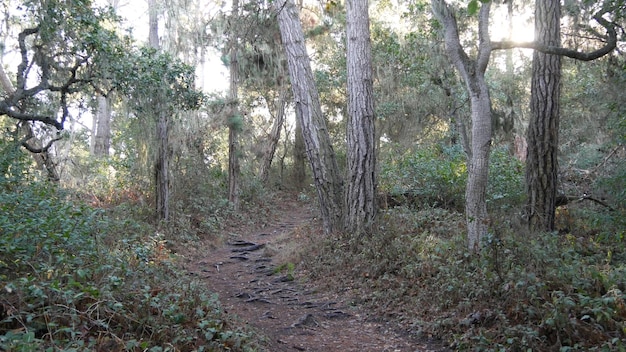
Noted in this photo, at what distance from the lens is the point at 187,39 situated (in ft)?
52.7

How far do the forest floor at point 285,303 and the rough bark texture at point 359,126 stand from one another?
185 centimetres

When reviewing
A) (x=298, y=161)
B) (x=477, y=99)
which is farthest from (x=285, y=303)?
(x=298, y=161)

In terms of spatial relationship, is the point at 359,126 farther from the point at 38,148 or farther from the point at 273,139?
the point at 273,139

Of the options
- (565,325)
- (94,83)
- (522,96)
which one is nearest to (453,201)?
(565,325)

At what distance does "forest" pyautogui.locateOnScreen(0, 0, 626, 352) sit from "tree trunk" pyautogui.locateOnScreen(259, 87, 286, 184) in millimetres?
248

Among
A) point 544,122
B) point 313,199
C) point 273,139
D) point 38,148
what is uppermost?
point 273,139

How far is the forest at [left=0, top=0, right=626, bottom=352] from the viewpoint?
16.0ft

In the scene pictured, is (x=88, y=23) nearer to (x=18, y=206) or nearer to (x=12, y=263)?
(x=18, y=206)

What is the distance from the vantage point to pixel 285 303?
7.94 metres

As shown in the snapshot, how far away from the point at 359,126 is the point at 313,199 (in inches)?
421

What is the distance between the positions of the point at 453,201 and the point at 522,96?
12.2 m

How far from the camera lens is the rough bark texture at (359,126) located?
33.0 ft

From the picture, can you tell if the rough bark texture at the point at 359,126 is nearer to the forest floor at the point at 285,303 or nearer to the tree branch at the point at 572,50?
the forest floor at the point at 285,303

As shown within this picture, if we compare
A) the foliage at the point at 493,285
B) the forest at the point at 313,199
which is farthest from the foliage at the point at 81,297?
the foliage at the point at 493,285
